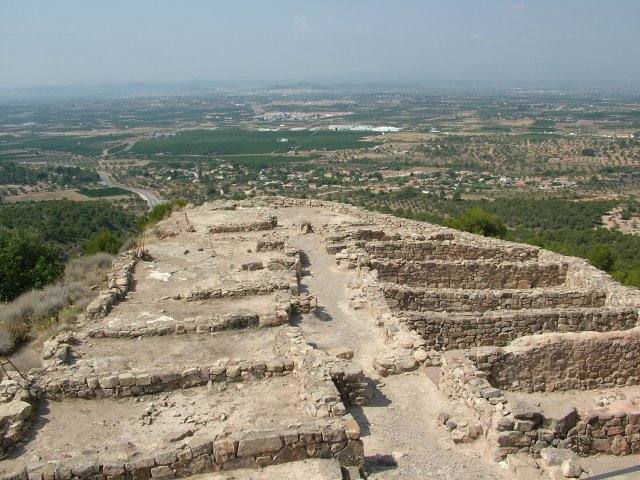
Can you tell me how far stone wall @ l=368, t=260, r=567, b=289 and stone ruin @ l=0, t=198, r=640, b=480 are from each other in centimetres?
4

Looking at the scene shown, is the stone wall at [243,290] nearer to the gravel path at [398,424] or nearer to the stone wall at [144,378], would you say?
the gravel path at [398,424]

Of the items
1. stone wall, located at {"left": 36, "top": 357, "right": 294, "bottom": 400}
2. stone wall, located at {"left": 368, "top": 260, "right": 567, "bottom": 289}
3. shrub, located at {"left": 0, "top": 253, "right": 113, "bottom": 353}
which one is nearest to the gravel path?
stone wall, located at {"left": 36, "top": 357, "right": 294, "bottom": 400}

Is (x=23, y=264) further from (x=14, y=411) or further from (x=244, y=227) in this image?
(x=14, y=411)

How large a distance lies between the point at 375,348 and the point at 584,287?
693cm

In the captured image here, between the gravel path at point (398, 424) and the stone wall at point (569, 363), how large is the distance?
1557mm

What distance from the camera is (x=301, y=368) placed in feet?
30.9

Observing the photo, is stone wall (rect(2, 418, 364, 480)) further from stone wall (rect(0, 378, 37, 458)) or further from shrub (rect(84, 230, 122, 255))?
shrub (rect(84, 230, 122, 255))

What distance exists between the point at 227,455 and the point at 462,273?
10.7 metres

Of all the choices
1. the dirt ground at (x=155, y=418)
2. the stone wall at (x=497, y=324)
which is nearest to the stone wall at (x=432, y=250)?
the stone wall at (x=497, y=324)

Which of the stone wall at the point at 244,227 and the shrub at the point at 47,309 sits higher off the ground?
the stone wall at the point at 244,227

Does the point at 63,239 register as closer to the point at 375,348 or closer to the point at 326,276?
the point at 326,276

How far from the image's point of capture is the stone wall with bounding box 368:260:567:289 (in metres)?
16.2

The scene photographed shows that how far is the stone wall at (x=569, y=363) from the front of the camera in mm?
10344

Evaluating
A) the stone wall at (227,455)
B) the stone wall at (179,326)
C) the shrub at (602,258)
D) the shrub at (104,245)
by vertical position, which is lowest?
the shrub at (602,258)
